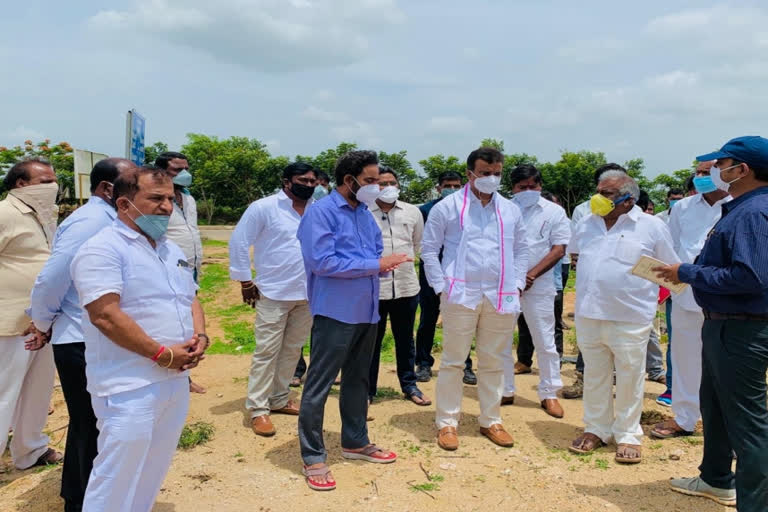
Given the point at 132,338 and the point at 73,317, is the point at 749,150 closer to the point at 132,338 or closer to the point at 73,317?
the point at 132,338

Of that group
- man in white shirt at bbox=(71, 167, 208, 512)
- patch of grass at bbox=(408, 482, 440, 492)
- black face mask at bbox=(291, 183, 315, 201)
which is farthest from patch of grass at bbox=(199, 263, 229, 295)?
man in white shirt at bbox=(71, 167, 208, 512)

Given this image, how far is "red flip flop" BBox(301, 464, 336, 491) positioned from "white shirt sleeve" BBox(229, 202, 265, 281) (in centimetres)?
178

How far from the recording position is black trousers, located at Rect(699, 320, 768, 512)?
302 cm

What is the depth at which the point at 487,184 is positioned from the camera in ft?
14.1

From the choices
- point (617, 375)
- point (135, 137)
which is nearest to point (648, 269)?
point (617, 375)

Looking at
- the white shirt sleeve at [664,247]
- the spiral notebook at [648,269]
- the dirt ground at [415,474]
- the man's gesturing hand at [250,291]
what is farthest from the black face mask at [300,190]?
the white shirt sleeve at [664,247]

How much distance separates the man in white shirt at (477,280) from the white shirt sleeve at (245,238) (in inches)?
57.3

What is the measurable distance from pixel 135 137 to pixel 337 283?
12.3 feet

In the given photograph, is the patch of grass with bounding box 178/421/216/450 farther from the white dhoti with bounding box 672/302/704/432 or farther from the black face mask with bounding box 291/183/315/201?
the white dhoti with bounding box 672/302/704/432

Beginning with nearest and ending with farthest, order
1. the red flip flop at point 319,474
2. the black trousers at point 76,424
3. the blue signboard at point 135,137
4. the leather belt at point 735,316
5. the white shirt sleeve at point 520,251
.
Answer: the leather belt at point 735,316 < the black trousers at point 76,424 < the red flip flop at point 319,474 < the white shirt sleeve at point 520,251 < the blue signboard at point 135,137

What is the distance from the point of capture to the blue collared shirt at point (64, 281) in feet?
9.93

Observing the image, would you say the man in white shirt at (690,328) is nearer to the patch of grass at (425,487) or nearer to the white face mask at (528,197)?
the white face mask at (528,197)

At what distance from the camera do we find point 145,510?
2832mm

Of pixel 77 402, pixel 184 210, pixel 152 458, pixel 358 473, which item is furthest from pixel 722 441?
pixel 184 210
